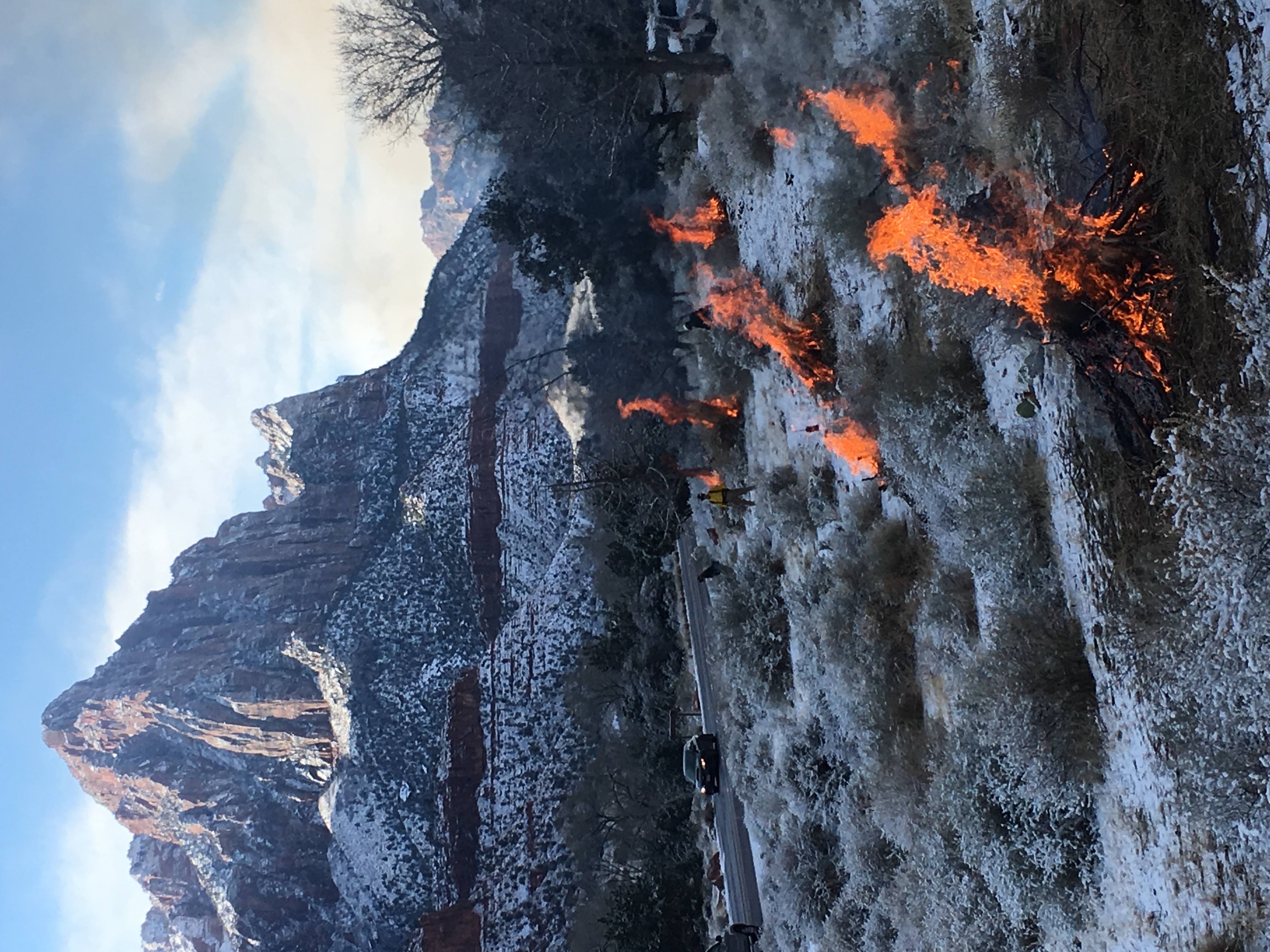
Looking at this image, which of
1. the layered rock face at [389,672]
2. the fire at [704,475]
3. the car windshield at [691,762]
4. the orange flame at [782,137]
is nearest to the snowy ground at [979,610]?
the orange flame at [782,137]

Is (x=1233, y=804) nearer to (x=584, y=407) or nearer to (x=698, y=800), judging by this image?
(x=698, y=800)

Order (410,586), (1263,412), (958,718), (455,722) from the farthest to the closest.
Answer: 1. (410,586)
2. (455,722)
3. (958,718)
4. (1263,412)

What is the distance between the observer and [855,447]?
10.5 metres

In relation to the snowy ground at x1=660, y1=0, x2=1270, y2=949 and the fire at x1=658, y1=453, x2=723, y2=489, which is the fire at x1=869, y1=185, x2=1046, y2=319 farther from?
the fire at x1=658, y1=453, x2=723, y2=489

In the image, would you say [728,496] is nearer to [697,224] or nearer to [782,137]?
[697,224]

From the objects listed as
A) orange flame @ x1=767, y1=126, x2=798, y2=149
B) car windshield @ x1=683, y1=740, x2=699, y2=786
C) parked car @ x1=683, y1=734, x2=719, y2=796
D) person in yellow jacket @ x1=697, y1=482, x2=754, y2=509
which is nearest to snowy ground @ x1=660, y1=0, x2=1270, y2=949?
orange flame @ x1=767, y1=126, x2=798, y2=149

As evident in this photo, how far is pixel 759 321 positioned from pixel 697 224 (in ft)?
11.0

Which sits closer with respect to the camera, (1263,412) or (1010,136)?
(1263,412)

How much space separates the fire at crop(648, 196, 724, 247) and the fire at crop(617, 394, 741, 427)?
2.89 meters

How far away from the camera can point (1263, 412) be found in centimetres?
530

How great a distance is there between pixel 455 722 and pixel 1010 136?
20.6 m

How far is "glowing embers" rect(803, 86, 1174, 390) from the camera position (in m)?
6.35

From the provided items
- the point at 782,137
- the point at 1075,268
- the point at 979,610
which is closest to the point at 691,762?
the point at 979,610

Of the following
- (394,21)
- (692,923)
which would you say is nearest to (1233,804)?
(692,923)
